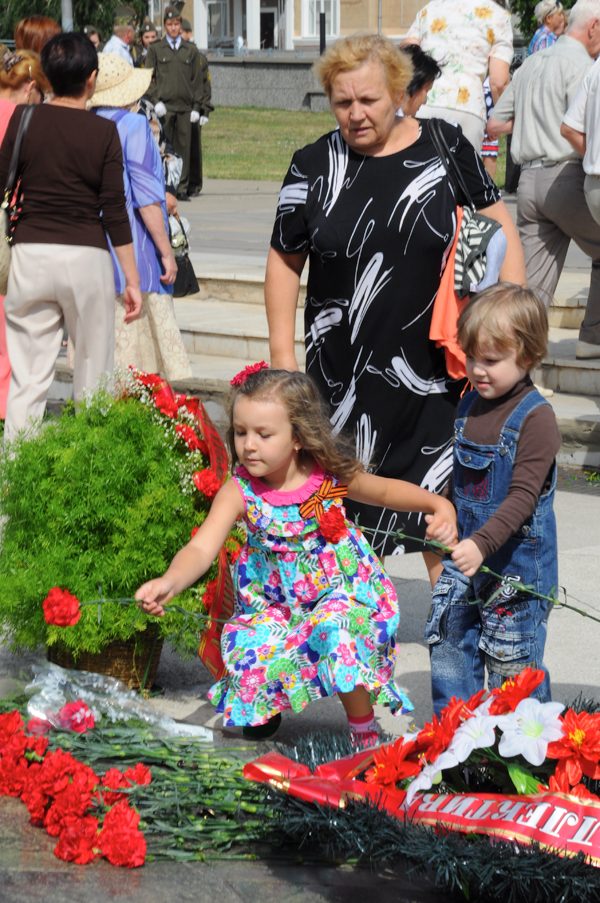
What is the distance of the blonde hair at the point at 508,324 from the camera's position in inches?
104

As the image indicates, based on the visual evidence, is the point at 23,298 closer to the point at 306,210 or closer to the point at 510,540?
the point at 306,210

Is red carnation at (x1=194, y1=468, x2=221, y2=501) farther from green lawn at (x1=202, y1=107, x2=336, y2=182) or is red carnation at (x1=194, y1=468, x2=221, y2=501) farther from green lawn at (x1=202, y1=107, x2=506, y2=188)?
green lawn at (x1=202, y1=107, x2=336, y2=182)

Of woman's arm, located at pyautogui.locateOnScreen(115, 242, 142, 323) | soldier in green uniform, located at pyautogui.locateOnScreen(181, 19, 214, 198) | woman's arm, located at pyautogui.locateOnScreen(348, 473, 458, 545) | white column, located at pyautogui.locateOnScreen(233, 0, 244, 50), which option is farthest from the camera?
white column, located at pyautogui.locateOnScreen(233, 0, 244, 50)

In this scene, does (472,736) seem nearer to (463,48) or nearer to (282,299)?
(282,299)

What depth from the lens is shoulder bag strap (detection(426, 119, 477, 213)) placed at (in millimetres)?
3338

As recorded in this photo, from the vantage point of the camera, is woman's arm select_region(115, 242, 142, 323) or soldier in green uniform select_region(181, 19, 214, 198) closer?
woman's arm select_region(115, 242, 142, 323)

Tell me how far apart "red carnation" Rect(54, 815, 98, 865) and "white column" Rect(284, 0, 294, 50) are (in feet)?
189

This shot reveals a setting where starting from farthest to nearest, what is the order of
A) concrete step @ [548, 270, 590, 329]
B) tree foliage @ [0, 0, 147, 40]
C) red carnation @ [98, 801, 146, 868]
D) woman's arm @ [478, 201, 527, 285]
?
tree foliage @ [0, 0, 147, 40] < concrete step @ [548, 270, 590, 329] < woman's arm @ [478, 201, 527, 285] < red carnation @ [98, 801, 146, 868]

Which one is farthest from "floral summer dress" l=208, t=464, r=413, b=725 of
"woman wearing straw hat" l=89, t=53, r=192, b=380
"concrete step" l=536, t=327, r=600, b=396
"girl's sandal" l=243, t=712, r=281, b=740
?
"concrete step" l=536, t=327, r=600, b=396

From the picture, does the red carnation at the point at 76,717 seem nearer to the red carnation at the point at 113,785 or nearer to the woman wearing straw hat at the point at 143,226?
the red carnation at the point at 113,785

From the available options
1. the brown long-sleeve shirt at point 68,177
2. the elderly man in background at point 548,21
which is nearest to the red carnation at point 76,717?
the brown long-sleeve shirt at point 68,177

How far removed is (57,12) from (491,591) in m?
41.5

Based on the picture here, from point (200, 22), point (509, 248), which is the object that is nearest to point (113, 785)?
point (509, 248)

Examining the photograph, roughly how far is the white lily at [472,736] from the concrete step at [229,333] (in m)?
5.45
